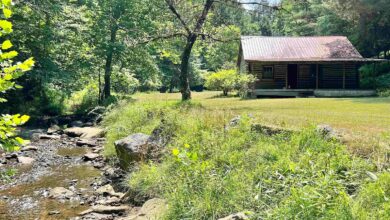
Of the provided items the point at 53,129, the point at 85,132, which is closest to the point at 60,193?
the point at 85,132

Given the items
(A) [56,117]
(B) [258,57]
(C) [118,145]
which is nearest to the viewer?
(C) [118,145]

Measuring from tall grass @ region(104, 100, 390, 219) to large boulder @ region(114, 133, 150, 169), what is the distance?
73cm

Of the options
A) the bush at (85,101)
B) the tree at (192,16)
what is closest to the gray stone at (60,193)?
the tree at (192,16)

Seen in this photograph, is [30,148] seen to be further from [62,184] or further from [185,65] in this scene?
[185,65]

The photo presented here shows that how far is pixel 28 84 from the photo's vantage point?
2319 centimetres

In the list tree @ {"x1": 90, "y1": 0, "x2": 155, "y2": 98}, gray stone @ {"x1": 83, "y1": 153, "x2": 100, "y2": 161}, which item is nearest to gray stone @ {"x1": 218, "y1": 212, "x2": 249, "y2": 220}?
gray stone @ {"x1": 83, "y1": 153, "x2": 100, "y2": 161}

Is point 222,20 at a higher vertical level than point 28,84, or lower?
higher

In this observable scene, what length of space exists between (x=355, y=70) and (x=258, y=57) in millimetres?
7626

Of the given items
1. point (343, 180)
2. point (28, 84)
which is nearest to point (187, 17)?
point (28, 84)

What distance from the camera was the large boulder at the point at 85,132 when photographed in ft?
59.5

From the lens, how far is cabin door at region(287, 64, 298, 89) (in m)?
29.8

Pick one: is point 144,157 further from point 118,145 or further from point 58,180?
point 58,180

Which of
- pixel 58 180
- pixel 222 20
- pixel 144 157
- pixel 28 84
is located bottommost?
pixel 58 180

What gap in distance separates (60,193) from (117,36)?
18.8 metres
